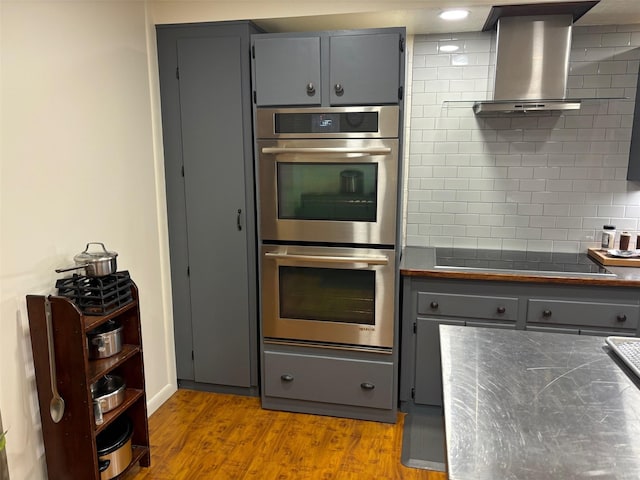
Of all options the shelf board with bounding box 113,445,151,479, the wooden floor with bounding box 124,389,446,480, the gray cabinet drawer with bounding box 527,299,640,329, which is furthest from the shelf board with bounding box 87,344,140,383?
the gray cabinet drawer with bounding box 527,299,640,329

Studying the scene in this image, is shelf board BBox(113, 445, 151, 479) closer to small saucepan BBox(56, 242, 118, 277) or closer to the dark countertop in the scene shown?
small saucepan BBox(56, 242, 118, 277)

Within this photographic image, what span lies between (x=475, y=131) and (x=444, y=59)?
0.48 m

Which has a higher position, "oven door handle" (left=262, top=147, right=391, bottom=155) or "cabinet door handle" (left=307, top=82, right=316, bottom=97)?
"cabinet door handle" (left=307, top=82, right=316, bottom=97)

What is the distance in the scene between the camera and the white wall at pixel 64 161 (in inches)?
70.5

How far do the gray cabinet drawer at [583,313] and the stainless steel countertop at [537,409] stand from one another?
862mm

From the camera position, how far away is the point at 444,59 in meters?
2.91

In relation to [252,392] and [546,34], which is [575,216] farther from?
[252,392]

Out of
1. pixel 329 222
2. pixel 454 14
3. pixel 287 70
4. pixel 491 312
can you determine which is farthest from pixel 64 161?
pixel 491 312

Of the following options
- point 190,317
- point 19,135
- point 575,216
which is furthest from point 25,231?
point 575,216

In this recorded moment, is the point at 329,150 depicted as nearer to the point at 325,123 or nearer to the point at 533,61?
the point at 325,123

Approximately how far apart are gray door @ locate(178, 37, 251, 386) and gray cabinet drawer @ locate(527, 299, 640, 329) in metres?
1.62

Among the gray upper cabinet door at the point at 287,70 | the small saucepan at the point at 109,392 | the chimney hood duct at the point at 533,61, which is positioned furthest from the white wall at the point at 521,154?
the small saucepan at the point at 109,392

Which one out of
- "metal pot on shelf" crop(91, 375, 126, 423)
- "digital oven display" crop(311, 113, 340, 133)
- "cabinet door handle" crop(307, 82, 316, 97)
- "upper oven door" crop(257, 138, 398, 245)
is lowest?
"metal pot on shelf" crop(91, 375, 126, 423)

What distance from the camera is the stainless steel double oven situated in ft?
8.07
